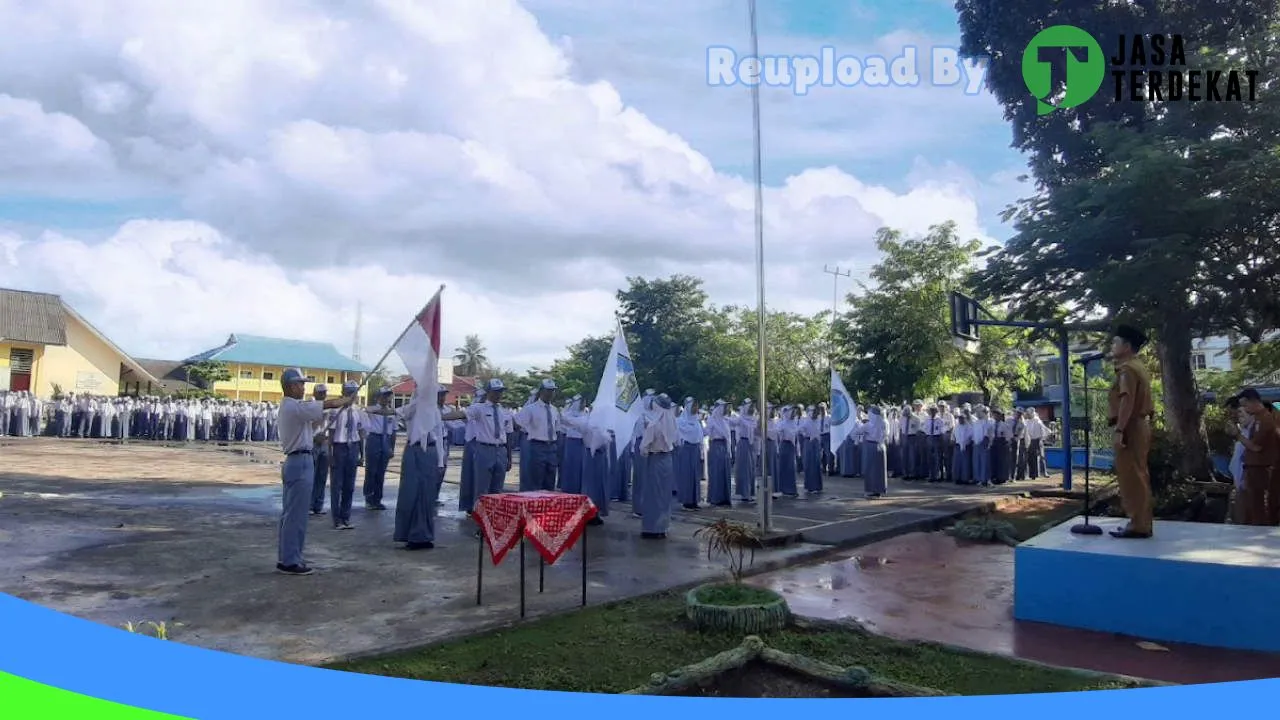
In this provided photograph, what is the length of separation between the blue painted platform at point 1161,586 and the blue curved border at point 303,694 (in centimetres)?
97

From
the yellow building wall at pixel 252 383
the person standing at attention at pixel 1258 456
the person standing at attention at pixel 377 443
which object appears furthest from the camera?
the yellow building wall at pixel 252 383

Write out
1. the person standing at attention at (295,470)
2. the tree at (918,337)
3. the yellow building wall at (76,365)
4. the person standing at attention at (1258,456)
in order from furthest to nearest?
1. the yellow building wall at (76,365)
2. the tree at (918,337)
3. the person standing at attention at (1258,456)
4. the person standing at attention at (295,470)

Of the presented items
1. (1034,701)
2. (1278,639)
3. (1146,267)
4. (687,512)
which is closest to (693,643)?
(1034,701)

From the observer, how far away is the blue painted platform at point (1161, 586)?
5371 mm

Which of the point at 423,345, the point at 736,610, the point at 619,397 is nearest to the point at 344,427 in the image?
the point at 423,345

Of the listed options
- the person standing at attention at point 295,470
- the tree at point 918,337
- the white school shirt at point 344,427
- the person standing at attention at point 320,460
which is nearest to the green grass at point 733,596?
the person standing at attention at point 295,470

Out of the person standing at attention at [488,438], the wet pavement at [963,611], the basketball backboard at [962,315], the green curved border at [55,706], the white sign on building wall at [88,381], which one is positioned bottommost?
the green curved border at [55,706]

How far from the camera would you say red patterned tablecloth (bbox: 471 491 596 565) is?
20.1ft

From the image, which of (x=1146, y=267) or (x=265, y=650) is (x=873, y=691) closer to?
(x=265, y=650)

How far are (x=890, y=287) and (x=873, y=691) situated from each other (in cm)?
2356

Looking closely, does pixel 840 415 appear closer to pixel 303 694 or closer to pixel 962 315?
pixel 962 315

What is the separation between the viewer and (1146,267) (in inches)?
416

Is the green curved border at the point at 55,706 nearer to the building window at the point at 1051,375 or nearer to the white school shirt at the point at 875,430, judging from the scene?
the white school shirt at the point at 875,430

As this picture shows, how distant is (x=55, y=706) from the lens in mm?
4531
